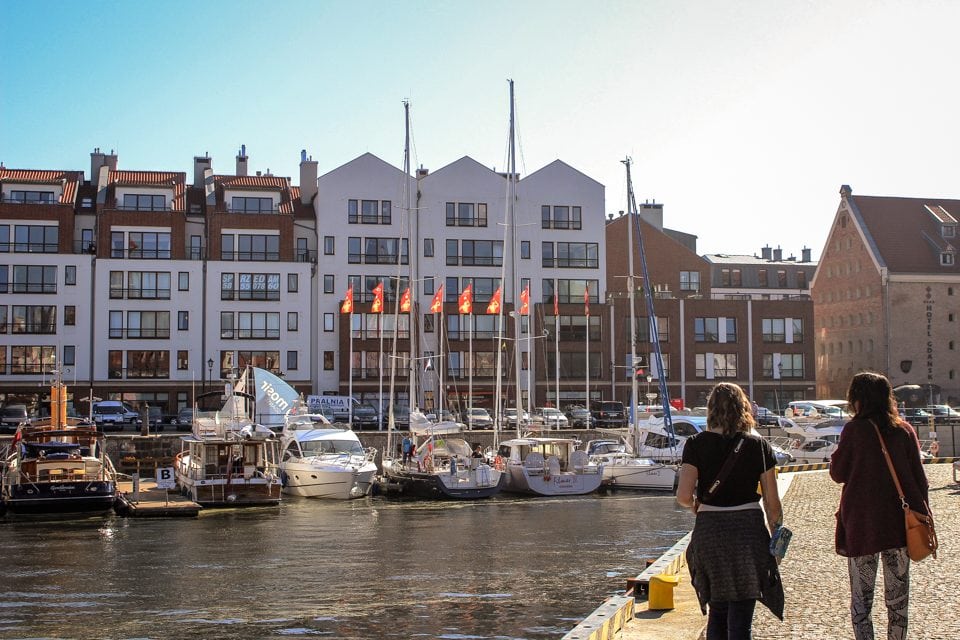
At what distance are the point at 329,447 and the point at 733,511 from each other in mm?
37576

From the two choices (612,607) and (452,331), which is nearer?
(612,607)

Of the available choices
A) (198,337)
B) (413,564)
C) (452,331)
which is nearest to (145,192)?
(198,337)

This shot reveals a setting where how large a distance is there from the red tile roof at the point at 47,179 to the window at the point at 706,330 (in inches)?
1862

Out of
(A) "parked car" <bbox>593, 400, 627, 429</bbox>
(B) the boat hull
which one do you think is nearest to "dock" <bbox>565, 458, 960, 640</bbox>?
(B) the boat hull

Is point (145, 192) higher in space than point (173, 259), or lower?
higher

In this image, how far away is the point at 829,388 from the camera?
98.9 metres

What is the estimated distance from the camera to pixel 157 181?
7688 centimetres

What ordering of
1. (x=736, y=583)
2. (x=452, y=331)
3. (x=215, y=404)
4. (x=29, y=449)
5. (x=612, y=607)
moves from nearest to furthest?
(x=736, y=583) → (x=612, y=607) → (x=29, y=449) → (x=215, y=404) → (x=452, y=331)

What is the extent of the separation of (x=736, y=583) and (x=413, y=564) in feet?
53.2

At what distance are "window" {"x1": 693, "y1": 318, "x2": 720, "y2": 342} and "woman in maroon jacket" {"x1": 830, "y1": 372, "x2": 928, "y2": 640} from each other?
253ft

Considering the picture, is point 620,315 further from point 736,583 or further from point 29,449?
point 736,583

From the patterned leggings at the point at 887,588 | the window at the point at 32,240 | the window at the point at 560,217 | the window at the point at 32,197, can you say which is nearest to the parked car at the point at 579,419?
the window at the point at 560,217

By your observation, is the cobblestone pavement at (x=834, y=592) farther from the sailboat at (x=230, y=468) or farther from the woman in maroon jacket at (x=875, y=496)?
the sailboat at (x=230, y=468)

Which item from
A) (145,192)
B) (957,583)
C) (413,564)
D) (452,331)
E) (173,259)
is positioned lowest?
(413,564)
